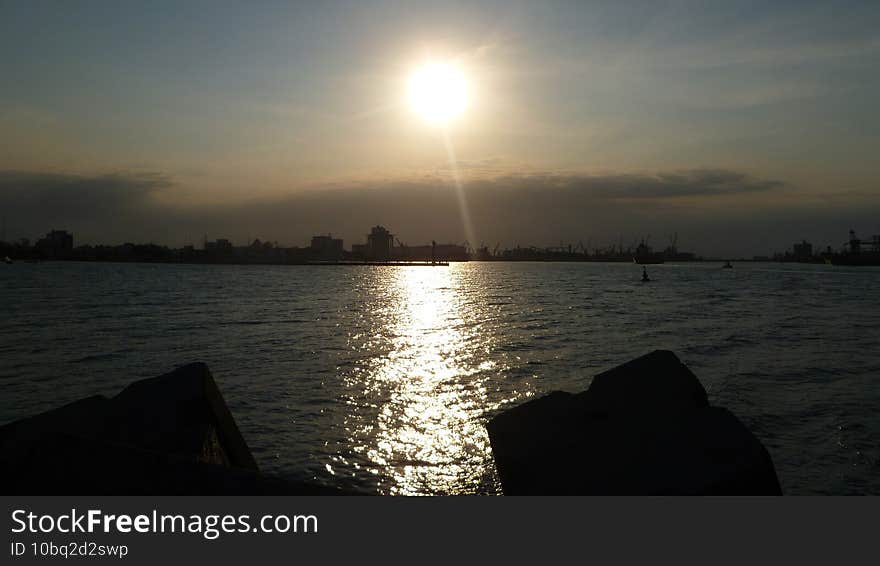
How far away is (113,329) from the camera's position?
27234 mm

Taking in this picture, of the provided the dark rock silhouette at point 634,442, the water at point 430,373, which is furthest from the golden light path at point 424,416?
the dark rock silhouette at point 634,442

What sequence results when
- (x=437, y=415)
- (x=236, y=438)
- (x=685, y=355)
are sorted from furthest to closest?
1. (x=685, y=355)
2. (x=437, y=415)
3. (x=236, y=438)

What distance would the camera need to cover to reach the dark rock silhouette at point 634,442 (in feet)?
15.2

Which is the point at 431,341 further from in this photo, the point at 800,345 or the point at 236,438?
the point at 236,438

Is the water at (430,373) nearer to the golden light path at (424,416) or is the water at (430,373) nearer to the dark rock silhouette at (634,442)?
the golden light path at (424,416)

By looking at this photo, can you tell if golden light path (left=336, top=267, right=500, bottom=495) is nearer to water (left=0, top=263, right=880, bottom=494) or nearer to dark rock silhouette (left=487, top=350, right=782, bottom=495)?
water (left=0, top=263, right=880, bottom=494)

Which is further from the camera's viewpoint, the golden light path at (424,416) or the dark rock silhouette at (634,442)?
the golden light path at (424,416)

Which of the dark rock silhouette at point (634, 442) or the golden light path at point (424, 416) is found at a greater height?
the dark rock silhouette at point (634, 442)

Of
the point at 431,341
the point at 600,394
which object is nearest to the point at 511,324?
the point at 431,341

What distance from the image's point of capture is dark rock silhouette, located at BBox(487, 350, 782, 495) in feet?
15.2

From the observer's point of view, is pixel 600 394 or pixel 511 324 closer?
pixel 600 394
